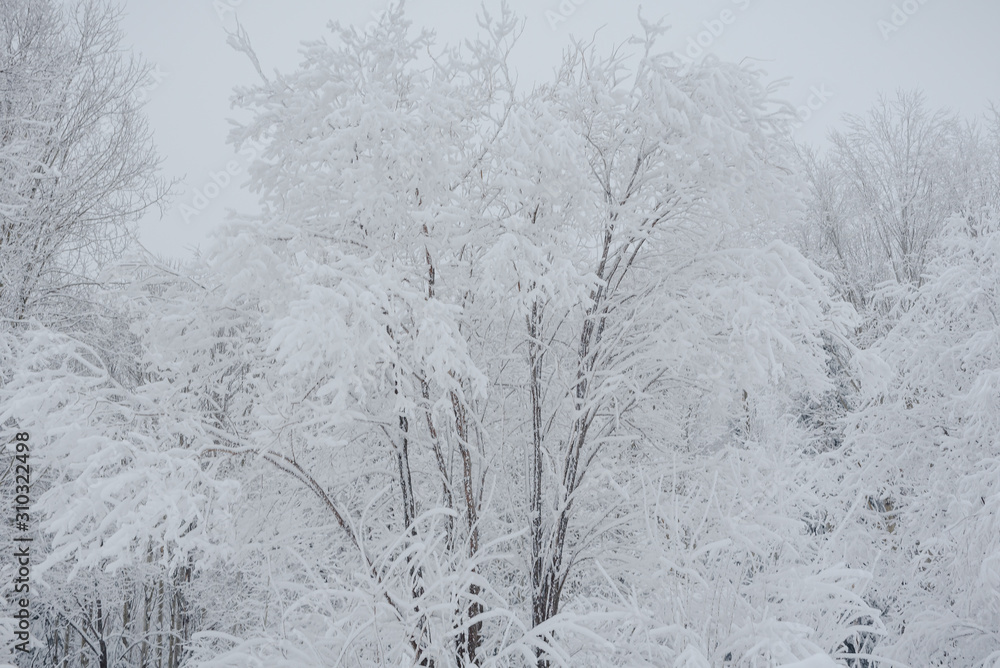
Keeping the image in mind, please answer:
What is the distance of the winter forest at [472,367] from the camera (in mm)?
3672

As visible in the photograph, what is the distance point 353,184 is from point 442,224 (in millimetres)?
929

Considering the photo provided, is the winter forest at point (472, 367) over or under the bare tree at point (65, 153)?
under

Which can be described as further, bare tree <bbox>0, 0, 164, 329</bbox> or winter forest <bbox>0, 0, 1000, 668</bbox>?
bare tree <bbox>0, 0, 164, 329</bbox>

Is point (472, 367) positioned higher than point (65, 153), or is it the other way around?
point (65, 153)

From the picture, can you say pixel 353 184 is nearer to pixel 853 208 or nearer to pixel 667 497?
pixel 667 497

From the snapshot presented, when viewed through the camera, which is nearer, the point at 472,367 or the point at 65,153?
the point at 472,367

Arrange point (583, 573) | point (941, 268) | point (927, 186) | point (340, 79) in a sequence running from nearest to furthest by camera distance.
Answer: point (340, 79) → point (583, 573) → point (941, 268) → point (927, 186)

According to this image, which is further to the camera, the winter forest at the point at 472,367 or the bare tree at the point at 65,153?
the bare tree at the point at 65,153

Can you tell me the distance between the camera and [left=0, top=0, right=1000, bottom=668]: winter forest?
12.0 feet

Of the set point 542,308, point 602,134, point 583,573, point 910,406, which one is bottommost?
point 583,573

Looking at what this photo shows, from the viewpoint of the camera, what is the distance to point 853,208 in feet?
42.2

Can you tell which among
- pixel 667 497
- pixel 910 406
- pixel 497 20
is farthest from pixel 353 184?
pixel 910 406

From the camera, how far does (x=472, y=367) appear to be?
4145 mm

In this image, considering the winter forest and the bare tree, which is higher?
the bare tree
